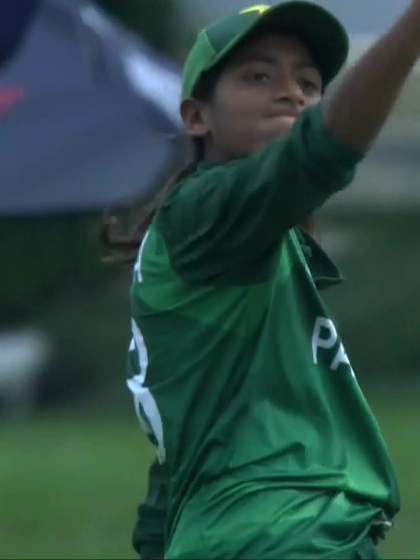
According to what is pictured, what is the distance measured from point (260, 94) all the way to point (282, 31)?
0.46 feet

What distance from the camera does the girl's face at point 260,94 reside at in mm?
3779

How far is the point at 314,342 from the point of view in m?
3.90

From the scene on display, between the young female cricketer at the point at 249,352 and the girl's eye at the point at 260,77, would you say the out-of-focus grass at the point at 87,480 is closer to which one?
the young female cricketer at the point at 249,352

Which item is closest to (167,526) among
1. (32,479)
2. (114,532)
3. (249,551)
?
(249,551)

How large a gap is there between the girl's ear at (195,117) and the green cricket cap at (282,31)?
18mm

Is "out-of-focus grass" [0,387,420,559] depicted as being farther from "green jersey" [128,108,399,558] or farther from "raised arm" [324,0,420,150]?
"raised arm" [324,0,420,150]

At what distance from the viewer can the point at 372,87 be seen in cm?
340

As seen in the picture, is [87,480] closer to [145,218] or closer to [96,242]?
[96,242]

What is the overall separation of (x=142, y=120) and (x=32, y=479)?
361 centimetres

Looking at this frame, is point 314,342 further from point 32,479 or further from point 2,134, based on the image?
point 2,134

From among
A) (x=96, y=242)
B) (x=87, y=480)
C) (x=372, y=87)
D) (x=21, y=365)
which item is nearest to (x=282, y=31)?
(x=372, y=87)

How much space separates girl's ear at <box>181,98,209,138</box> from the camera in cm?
395

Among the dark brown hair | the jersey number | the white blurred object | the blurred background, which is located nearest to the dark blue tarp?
the blurred background

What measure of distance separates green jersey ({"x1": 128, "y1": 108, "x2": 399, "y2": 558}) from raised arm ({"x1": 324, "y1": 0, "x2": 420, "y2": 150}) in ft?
0.97
